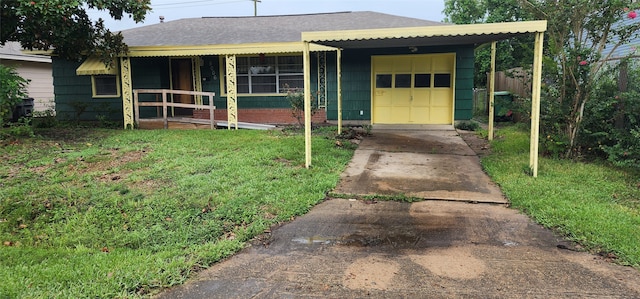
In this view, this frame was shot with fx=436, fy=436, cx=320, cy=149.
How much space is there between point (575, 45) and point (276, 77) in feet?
28.5

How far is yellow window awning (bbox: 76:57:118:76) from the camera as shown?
12703mm

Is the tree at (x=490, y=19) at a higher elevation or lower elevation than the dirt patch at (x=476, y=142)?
higher

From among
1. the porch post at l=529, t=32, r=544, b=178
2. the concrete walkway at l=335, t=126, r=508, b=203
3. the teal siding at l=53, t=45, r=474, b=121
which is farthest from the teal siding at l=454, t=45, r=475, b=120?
the porch post at l=529, t=32, r=544, b=178

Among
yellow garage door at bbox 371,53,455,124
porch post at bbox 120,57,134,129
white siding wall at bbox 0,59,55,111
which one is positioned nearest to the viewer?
porch post at bbox 120,57,134,129

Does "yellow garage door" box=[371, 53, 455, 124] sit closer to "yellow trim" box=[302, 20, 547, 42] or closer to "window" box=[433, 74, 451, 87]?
"window" box=[433, 74, 451, 87]

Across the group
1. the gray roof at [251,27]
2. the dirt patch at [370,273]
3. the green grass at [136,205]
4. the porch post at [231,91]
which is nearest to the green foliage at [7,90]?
the green grass at [136,205]

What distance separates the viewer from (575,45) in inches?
291

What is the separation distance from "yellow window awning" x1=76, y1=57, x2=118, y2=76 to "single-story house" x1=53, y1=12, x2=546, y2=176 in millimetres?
32

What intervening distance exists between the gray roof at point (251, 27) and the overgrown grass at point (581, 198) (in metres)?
6.84

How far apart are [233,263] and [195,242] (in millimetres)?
689

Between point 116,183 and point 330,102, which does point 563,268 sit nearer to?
point 116,183

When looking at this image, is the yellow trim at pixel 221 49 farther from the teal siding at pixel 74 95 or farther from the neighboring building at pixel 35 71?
the neighboring building at pixel 35 71

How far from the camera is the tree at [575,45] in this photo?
7.20 metres

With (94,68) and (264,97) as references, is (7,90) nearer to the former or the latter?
(94,68)
